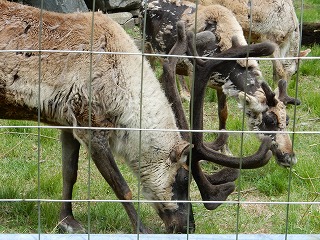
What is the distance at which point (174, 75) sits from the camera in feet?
15.5

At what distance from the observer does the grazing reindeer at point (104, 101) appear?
4852 mm

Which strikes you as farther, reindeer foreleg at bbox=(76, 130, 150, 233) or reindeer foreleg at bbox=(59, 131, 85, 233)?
reindeer foreleg at bbox=(59, 131, 85, 233)

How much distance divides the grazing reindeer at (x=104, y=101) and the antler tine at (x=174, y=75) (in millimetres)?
23

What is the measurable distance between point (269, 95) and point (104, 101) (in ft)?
5.91

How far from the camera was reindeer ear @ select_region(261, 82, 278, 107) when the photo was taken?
606 centimetres

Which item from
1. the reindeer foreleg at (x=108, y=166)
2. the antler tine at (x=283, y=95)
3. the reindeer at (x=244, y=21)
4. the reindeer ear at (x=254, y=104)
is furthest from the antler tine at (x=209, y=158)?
the reindeer at (x=244, y=21)

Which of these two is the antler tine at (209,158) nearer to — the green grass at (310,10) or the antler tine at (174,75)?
the antler tine at (174,75)

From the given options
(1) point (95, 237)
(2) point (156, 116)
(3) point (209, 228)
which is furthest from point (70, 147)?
(1) point (95, 237)

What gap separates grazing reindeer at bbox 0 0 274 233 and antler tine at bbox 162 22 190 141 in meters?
0.02

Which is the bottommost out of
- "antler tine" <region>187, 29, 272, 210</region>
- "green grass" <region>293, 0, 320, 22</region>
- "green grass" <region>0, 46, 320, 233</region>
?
"green grass" <region>0, 46, 320, 233</region>

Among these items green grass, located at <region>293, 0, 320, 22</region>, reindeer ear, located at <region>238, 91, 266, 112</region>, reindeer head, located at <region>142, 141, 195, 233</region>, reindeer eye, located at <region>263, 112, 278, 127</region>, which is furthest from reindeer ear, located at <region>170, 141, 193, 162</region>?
green grass, located at <region>293, 0, 320, 22</region>

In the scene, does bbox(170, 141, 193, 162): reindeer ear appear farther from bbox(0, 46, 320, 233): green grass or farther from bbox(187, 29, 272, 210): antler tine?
bbox(0, 46, 320, 233): green grass

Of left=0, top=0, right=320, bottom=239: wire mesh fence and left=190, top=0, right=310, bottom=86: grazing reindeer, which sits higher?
left=190, top=0, right=310, bottom=86: grazing reindeer

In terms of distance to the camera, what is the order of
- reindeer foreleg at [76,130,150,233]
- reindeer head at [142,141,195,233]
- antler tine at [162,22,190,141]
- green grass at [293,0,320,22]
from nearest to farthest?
antler tine at [162,22,190,141], reindeer foreleg at [76,130,150,233], reindeer head at [142,141,195,233], green grass at [293,0,320,22]
